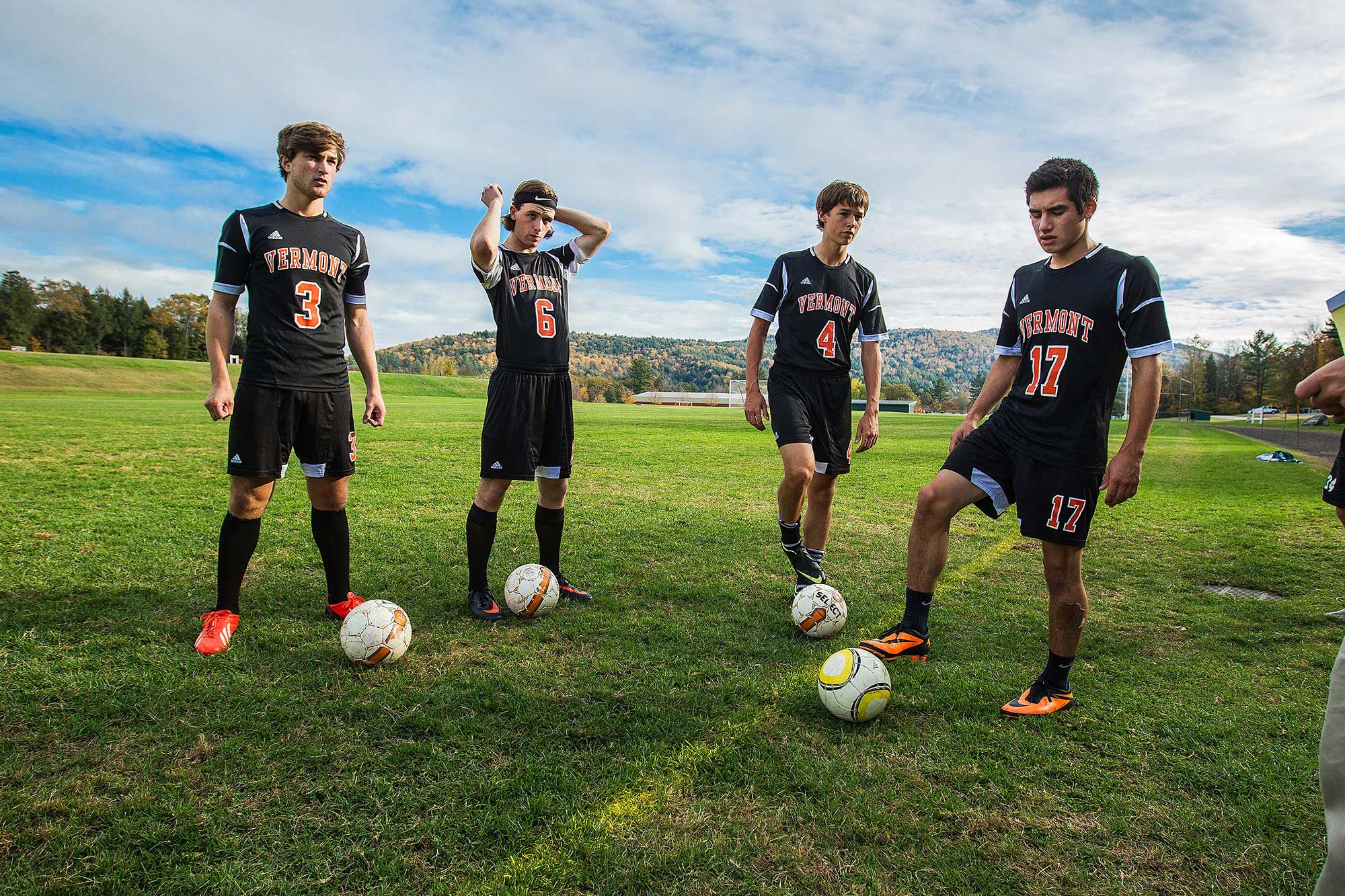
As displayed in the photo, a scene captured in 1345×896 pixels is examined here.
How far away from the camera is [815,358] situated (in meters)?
5.14

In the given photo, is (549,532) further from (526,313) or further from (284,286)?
(284,286)

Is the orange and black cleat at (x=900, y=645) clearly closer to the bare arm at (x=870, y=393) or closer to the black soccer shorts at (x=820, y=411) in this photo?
the black soccer shorts at (x=820, y=411)

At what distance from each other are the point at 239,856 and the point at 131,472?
9.35 metres

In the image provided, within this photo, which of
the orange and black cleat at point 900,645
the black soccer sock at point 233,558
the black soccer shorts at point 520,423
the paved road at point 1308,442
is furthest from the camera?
the paved road at point 1308,442

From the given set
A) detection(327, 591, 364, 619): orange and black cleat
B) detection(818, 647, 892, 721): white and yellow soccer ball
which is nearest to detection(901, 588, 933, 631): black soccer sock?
detection(818, 647, 892, 721): white and yellow soccer ball

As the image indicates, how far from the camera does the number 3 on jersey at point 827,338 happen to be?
201 inches

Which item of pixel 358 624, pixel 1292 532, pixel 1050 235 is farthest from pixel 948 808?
pixel 1292 532

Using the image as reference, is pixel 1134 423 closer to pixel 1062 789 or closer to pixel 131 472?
pixel 1062 789

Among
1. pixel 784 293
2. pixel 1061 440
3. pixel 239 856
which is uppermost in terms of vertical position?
pixel 784 293

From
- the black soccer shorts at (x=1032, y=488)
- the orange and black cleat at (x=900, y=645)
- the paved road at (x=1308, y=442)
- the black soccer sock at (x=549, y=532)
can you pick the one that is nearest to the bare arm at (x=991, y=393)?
the black soccer shorts at (x=1032, y=488)

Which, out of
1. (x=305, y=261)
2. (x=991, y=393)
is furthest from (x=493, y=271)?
(x=991, y=393)

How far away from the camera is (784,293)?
5.24 metres

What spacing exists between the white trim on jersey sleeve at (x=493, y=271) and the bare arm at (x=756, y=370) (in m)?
1.86

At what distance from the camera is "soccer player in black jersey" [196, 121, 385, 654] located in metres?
4.08
